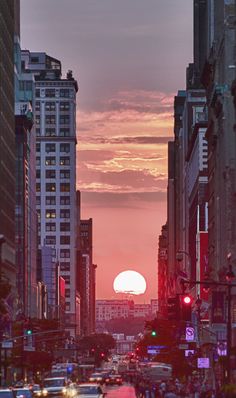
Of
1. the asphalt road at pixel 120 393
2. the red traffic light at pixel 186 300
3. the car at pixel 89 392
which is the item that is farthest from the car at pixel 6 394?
the asphalt road at pixel 120 393

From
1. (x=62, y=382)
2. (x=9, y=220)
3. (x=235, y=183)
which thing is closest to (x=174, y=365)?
(x=9, y=220)

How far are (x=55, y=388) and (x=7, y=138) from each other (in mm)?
88907

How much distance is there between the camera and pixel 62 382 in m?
95.6

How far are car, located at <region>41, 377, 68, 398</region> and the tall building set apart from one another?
60844 mm

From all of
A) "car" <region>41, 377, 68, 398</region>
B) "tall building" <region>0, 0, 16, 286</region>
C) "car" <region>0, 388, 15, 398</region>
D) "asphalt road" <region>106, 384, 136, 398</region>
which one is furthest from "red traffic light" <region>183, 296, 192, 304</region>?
"tall building" <region>0, 0, 16, 286</region>

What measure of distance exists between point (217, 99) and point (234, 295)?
30444mm

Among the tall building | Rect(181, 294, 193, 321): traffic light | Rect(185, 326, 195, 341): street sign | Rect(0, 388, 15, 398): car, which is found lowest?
Rect(0, 388, 15, 398): car

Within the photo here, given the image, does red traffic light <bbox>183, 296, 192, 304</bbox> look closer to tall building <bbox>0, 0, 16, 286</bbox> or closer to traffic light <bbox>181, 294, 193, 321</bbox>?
traffic light <bbox>181, 294, 193, 321</bbox>

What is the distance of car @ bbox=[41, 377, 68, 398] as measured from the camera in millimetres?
85625

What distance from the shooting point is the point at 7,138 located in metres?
176

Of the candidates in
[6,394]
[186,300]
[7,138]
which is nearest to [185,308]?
[186,300]

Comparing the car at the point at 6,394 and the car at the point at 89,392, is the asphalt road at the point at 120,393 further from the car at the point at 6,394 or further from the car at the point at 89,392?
the car at the point at 6,394

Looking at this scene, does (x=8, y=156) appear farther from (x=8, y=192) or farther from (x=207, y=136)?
(x=207, y=136)

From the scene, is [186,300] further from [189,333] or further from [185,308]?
[189,333]
